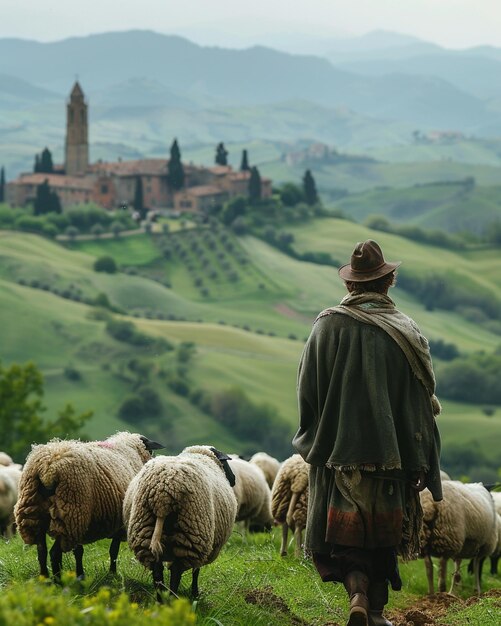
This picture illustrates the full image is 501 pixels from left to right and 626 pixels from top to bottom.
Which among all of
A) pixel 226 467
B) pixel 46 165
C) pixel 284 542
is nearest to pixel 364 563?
pixel 226 467

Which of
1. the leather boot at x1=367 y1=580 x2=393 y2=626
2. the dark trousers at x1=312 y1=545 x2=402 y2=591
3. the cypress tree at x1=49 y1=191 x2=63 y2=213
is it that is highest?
the dark trousers at x1=312 y1=545 x2=402 y2=591

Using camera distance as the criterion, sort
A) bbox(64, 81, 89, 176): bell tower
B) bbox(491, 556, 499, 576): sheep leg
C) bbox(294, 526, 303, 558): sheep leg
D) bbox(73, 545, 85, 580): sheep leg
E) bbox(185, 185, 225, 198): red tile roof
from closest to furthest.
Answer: bbox(73, 545, 85, 580): sheep leg → bbox(294, 526, 303, 558): sheep leg → bbox(491, 556, 499, 576): sheep leg → bbox(185, 185, 225, 198): red tile roof → bbox(64, 81, 89, 176): bell tower

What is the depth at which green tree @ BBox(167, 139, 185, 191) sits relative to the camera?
586ft

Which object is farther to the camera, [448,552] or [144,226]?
[144,226]

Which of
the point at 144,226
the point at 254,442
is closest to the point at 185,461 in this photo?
the point at 254,442

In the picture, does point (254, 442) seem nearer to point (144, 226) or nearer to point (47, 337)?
point (47, 337)

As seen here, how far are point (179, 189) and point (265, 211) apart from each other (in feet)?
44.5

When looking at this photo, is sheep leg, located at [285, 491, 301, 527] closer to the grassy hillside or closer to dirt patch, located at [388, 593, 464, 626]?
dirt patch, located at [388, 593, 464, 626]

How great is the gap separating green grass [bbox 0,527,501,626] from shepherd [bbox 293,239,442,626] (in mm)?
884

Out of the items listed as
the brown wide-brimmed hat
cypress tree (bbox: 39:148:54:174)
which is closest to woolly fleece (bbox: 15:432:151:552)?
the brown wide-brimmed hat

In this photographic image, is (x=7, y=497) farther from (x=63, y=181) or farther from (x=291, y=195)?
(x=291, y=195)

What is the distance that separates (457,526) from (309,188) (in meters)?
179

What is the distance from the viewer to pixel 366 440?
730 cm

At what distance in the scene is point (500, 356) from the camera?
14750 cm
